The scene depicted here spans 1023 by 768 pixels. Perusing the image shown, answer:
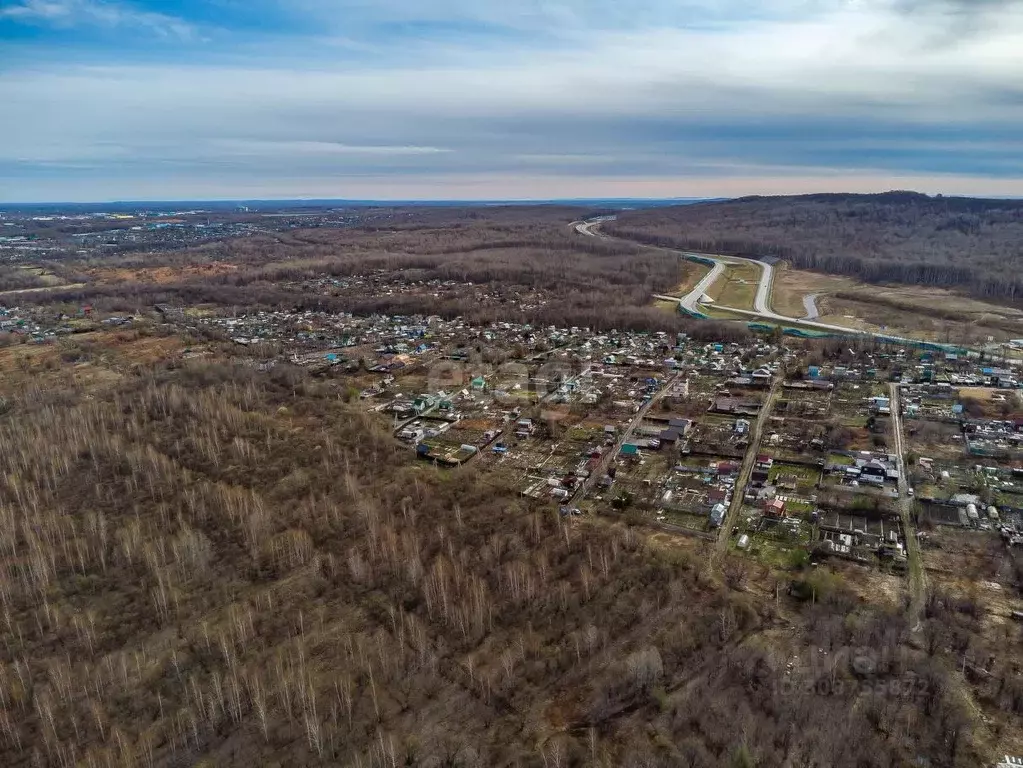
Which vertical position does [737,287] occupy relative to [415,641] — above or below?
above

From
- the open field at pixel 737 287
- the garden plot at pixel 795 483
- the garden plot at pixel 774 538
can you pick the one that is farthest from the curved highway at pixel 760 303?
the garden plot at pixel 774 538

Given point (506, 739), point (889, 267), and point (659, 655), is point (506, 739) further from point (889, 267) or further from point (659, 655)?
point (889, 267)

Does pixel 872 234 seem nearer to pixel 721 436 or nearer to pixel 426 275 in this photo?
pixel 426 275

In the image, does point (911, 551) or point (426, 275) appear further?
point (426, 275)

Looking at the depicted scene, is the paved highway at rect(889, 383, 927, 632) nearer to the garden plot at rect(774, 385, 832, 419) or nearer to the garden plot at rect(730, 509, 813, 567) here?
the garden plot at rect(730, 509, 813, 567)

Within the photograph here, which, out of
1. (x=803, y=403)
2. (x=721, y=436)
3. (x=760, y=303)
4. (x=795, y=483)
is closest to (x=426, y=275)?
(x=760, y=303)

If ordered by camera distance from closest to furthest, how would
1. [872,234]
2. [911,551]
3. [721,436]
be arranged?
1. [911,551]
2. [721,436]
3. [872,234]

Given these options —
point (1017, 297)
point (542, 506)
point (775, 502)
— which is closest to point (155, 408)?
point (542, 506)

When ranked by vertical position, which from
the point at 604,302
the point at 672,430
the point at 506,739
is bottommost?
the point at 506,739
